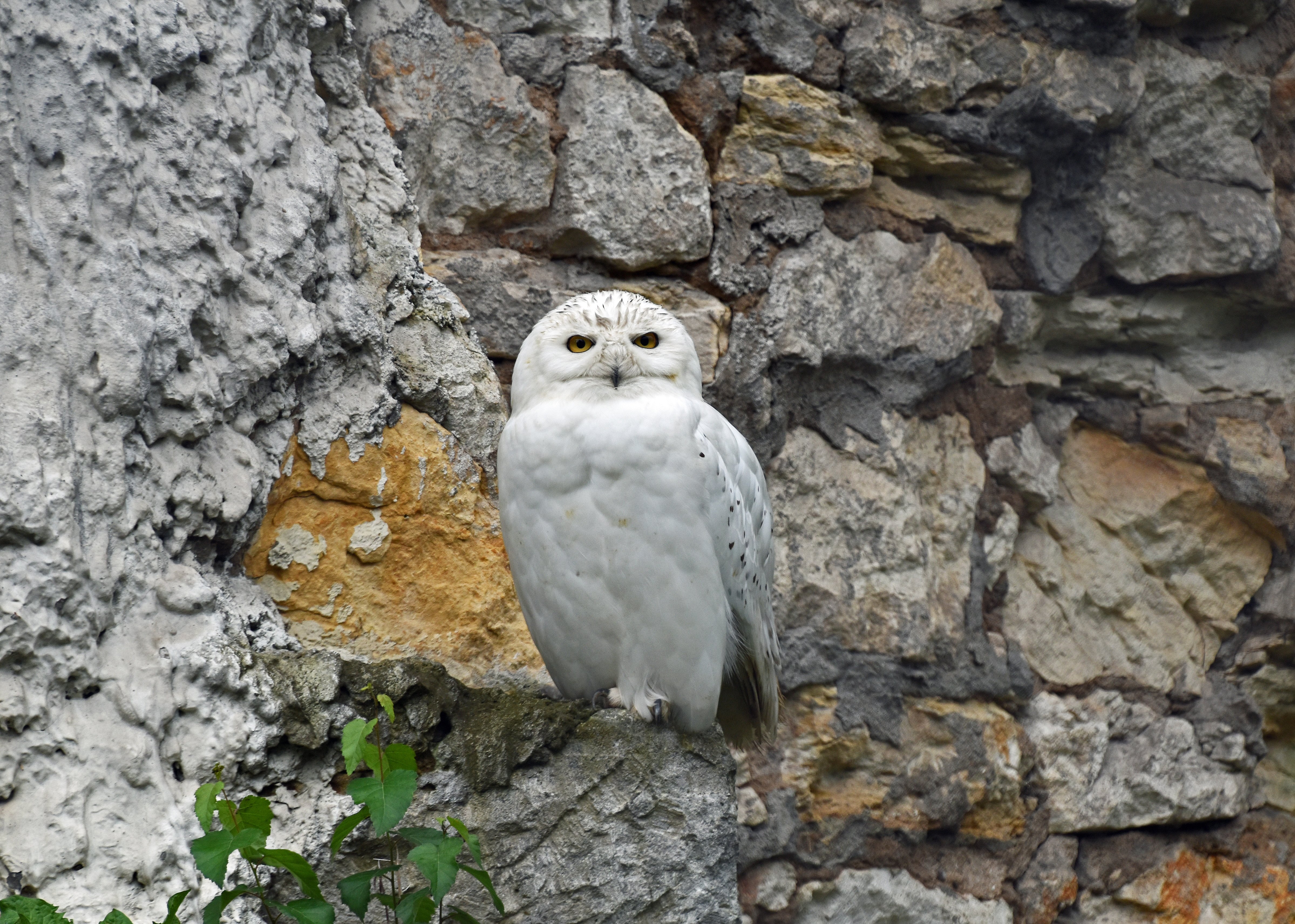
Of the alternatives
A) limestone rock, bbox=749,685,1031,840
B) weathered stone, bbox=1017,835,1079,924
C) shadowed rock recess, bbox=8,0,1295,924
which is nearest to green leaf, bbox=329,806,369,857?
shadowed rock recess, bbox=8,0,1295,924

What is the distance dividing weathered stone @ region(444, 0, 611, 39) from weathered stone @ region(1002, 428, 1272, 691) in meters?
1.87

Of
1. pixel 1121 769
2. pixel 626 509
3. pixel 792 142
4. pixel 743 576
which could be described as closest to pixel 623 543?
pixel 626 509

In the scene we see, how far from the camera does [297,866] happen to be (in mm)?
1514

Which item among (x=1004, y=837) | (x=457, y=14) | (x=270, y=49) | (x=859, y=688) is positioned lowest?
(x=1004, y=837)

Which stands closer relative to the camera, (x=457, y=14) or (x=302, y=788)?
(x=302, y=788)

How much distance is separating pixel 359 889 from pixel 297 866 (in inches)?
4.4

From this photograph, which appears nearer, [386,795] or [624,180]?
[386,795]

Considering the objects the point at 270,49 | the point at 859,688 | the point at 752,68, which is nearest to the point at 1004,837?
the point at 859,688

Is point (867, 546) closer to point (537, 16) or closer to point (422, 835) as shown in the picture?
point (537, 16)

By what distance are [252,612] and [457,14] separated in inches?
65.4

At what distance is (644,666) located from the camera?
A: 7.36 ft

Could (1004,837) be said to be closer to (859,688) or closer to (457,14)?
(859,688)

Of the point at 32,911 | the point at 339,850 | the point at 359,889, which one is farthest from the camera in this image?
the point at 339,850

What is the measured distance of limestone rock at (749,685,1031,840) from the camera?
307cm
